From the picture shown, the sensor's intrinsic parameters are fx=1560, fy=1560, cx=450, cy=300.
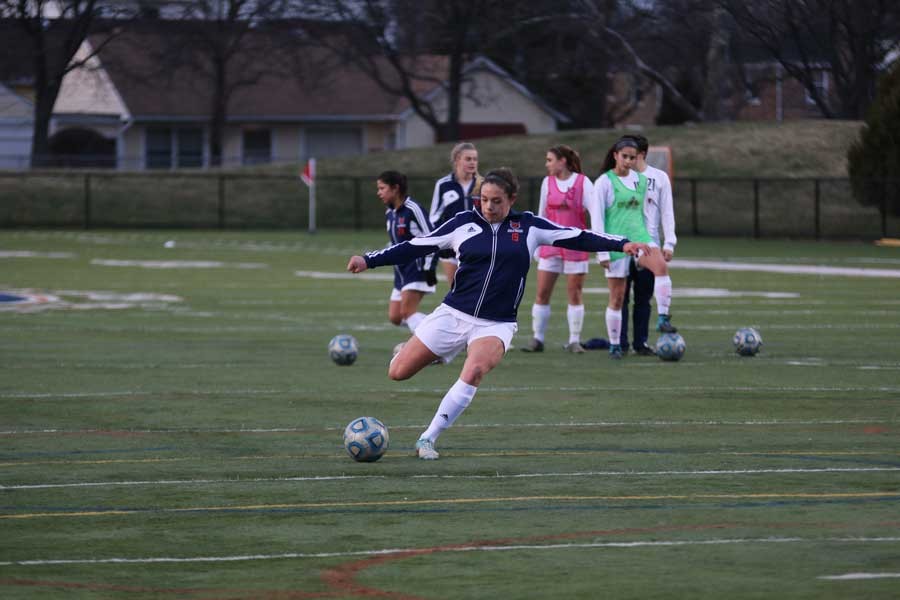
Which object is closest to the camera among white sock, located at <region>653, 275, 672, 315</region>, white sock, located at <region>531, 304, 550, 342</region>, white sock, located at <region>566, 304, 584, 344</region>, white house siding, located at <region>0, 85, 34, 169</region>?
white sock, located at <region>653, 275, 672, 315</region>

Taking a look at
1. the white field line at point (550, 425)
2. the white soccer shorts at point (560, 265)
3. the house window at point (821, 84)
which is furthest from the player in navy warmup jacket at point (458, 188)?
the house window at point (821, 84)

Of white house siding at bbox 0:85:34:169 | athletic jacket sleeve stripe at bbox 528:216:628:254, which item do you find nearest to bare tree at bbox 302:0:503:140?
white house siding at bbox 0:85:34:169

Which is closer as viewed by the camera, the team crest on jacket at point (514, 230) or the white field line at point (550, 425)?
the team crest on jacket at point (514, 230)

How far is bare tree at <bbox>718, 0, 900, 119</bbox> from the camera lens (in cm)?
3953

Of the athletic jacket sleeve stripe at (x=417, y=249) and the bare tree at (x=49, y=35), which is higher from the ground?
the bare tree at (x=49, y=35)

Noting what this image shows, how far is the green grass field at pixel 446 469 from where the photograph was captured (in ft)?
22.4

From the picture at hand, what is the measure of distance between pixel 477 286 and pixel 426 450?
110cm

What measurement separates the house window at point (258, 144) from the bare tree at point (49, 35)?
11094mm

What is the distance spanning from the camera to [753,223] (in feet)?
162

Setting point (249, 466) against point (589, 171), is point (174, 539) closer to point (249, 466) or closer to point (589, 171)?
point (249, 466)

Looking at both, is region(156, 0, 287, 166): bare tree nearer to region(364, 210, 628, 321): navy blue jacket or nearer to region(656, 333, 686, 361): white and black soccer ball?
region(656, 333, 686, 361): white and black soccer ball

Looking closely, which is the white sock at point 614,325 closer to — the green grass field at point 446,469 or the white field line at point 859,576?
the green grass field at point 446,469

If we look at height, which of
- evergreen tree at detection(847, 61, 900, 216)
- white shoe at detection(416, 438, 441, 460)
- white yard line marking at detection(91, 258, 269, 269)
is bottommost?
white shoe at detection(416, 438, 441, 460)

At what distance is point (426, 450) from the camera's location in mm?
9898
